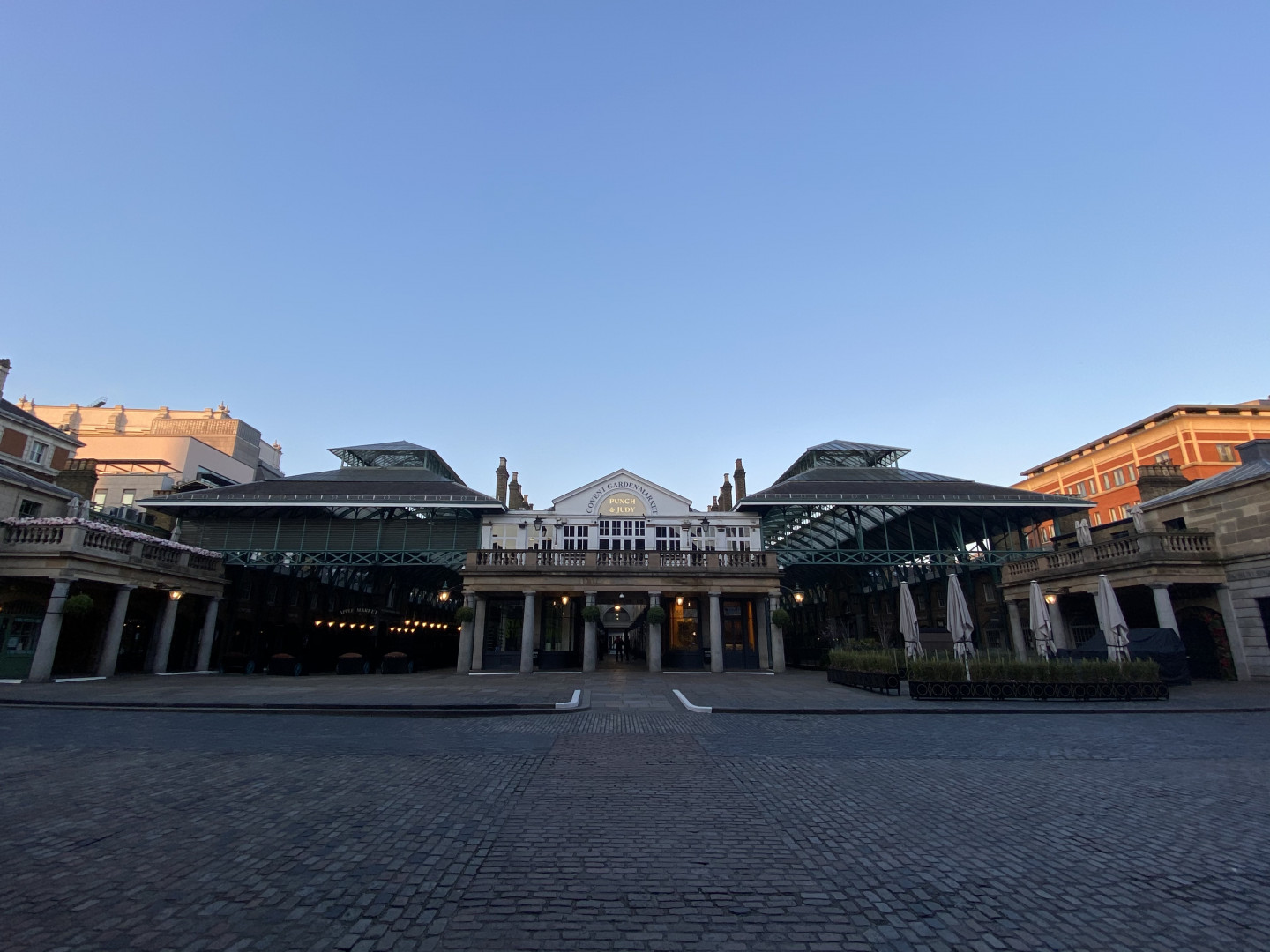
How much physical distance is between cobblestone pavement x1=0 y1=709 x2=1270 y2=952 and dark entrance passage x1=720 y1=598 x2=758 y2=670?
2284cm

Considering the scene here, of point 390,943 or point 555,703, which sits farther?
point 555,703

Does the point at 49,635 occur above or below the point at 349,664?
above

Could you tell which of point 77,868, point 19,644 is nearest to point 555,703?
point 77,868

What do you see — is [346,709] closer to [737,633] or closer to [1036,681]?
[1036,681]

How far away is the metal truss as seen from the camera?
3375cm

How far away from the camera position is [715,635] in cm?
3152

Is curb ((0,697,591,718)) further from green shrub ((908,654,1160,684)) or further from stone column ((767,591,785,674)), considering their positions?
stone column ((767,591,785,674))

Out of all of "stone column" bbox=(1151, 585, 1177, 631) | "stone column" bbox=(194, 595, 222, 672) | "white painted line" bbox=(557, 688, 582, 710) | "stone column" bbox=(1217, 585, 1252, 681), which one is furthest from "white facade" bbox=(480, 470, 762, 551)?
"stone column" bbox=(1217, 585, 1252, 681)

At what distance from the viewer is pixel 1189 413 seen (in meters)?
49.8

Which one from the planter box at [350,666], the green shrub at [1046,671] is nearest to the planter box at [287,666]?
the planter box at [350,666]

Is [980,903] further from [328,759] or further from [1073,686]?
[1073,686]

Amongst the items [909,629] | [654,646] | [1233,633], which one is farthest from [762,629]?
[1233,633]

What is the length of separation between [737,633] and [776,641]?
10.3ft

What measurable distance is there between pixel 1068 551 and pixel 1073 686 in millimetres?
15183
